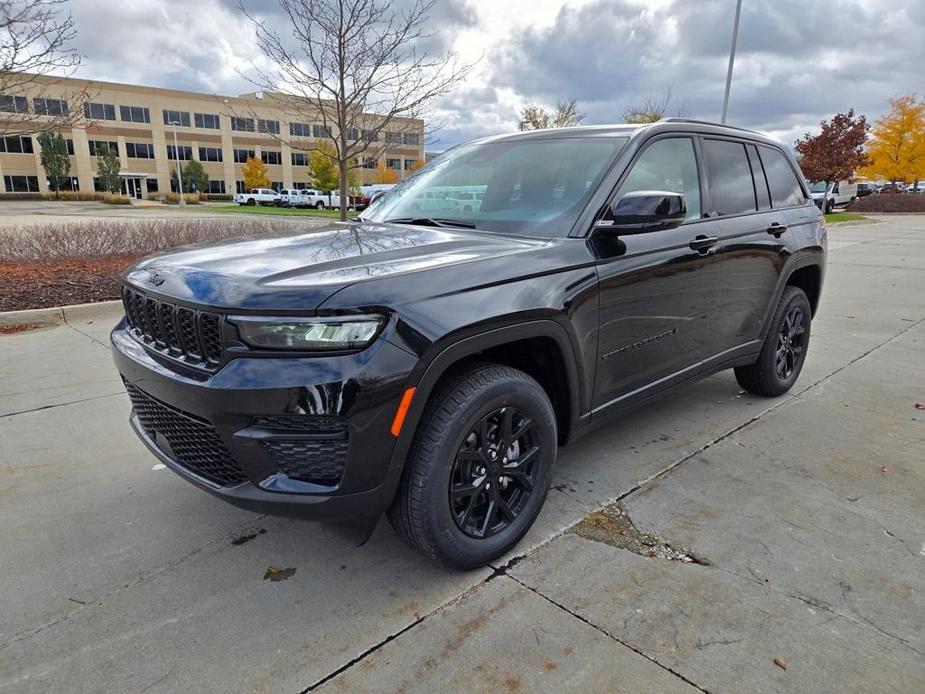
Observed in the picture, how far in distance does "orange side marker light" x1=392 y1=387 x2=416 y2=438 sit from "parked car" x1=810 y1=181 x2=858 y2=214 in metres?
32.8

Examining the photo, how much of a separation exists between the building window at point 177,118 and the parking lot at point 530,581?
81.9m

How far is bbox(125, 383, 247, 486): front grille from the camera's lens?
2.22 m

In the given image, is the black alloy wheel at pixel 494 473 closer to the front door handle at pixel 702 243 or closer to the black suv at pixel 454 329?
the black suv at pixel 454 329

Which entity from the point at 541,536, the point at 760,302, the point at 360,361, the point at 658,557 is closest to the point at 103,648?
the point at 360,361

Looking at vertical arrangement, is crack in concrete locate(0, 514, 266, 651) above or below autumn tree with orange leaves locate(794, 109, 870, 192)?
below

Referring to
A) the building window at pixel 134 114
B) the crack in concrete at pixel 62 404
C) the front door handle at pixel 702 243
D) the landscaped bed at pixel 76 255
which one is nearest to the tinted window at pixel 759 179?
the front door handle at pixel 702 243

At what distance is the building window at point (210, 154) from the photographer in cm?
7744

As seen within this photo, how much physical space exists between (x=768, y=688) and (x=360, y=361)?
5.45ft

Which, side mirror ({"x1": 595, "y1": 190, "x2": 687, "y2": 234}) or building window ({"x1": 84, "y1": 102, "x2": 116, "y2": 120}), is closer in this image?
side mirror ({"x1": 595, "y1": 190, "x2": 687, "y2": 234})

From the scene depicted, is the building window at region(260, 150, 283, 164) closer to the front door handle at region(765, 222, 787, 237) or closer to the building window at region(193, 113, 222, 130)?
the building window at region(193, 113, 222, 130)

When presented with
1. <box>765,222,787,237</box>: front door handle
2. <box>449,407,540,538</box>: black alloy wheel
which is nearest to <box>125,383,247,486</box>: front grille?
<box>449,407,540,538</box>: black alloy wheel

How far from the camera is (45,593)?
244 centimetres

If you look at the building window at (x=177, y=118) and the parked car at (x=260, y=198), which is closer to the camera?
the parked car at (x=260, y=198)

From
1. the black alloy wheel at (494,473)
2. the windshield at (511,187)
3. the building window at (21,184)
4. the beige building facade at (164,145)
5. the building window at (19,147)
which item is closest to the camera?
the black alloy wheel at (494,473)
